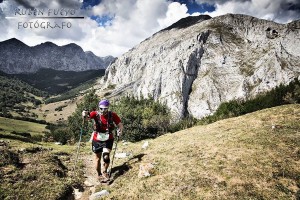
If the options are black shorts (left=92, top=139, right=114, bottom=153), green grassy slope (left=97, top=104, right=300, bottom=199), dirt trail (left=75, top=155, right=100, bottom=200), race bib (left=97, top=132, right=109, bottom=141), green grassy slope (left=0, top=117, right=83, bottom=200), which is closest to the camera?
green grassy slope (left=97, top=104, right=300, bottom=199)

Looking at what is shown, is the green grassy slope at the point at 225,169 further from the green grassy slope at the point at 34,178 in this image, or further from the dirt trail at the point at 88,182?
the green grassy slope at the point at 34,178

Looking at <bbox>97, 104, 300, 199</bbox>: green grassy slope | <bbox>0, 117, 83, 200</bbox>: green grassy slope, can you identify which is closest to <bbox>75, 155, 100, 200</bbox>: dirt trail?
<bbox>0, 117, 83, 200</bbox>: green grassy slope

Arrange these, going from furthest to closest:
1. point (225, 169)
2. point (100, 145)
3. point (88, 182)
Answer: point (88, 182), point (100, 145), point (225, 169)

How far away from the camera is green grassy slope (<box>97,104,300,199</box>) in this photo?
12.7 meters

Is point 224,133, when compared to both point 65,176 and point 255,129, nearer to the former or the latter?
point 255,129

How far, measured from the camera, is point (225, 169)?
48.5ft

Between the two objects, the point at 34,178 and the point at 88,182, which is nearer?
the point at 34,178

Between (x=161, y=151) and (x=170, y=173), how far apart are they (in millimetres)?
5923

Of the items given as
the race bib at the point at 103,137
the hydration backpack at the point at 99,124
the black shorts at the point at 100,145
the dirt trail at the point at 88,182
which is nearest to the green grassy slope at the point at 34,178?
the dirt trail at the point at 88,182

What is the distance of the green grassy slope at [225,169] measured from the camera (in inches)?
499

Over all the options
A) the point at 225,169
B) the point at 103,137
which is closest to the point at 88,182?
the point at 103,137

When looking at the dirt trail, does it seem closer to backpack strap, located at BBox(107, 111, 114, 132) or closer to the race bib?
the race bib

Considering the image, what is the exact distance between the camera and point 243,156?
16.4 metres

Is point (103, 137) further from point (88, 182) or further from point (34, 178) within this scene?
point (34, 178)
